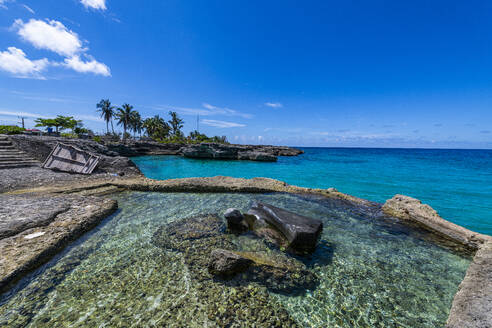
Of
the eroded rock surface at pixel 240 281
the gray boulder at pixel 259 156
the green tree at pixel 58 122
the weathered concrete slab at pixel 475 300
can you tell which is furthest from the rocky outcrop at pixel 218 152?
the weathered concrete slab at pixel 475 300

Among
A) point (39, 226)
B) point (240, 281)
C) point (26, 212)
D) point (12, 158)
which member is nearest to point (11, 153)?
point (12, 158)

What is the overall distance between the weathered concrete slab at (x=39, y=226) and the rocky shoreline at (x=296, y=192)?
0.01m

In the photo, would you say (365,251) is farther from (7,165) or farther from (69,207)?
(7,165)

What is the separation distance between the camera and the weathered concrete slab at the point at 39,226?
3.72 metres

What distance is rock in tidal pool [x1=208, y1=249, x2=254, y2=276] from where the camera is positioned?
3.78 meters

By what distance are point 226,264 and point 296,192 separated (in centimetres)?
804

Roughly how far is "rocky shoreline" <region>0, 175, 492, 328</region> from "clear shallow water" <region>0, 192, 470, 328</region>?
302 millimetres

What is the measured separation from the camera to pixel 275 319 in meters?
3.04

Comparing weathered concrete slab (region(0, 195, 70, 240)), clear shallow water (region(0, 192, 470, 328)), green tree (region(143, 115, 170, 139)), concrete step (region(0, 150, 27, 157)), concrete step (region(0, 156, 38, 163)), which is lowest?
clear shallow water (region(0, 192, 470, 328))

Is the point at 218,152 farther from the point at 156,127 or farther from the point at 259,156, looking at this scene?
the point at 156,127

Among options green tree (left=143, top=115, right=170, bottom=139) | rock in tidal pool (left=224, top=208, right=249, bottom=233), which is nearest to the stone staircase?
rock in tidal pool (left=224, top=208, right=249, bottom=233)

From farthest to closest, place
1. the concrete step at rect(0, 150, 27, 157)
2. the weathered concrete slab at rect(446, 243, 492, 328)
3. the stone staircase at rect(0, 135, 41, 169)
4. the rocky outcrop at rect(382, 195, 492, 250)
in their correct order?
the concrete step at rect(0, 150, 27, 157) < the stone staircase at rect(0, 135, 41, 169) < the rocky outcrop at rect(382, 195, 492, 250) < the weathered concrete slab at rect(446, 243, 492, 328)

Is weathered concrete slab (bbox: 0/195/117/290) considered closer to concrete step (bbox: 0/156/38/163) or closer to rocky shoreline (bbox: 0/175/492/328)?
rocky shoreline (bbox: 0/175/492/328)

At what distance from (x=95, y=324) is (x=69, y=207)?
218 inches
